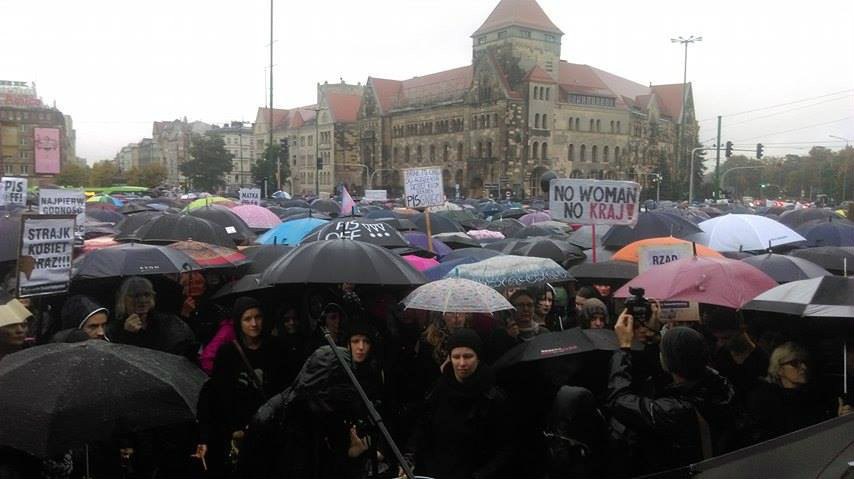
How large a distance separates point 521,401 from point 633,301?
890 millimetres

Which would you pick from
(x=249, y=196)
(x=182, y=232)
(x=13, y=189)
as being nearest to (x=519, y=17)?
(x=249, y=196)

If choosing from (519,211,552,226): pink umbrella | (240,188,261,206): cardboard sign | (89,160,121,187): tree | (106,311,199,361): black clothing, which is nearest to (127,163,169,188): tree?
(89,160,121,187): tree

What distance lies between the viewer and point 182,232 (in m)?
9.95

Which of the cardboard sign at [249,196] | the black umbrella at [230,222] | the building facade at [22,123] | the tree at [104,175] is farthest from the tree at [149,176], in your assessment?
the black umbrella at [230,222]

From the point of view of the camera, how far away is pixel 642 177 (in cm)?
7794

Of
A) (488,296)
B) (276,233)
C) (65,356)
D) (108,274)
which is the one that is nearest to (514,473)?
(488,296)

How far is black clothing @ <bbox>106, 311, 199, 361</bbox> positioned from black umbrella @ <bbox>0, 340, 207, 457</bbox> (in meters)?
1.77

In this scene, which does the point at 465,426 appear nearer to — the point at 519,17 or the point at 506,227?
the point at 506,227

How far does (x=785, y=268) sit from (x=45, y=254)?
20.7 ft

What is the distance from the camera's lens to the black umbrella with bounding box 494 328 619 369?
444 centimetres

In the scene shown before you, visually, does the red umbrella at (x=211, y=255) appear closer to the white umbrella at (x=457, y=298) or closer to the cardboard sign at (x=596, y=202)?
the white umbrella at (x=457, y=298)

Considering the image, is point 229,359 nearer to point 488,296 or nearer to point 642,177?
point 488,296

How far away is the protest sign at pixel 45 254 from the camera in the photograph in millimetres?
5938

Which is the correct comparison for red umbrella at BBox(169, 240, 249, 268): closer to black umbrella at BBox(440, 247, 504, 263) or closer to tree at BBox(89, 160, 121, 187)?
black umbrella at BBox(440, 247, 504, 263)
